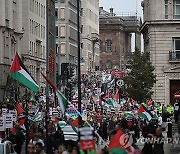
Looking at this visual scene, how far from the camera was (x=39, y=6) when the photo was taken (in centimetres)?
9619

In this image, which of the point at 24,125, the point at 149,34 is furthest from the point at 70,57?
the point at 24,125

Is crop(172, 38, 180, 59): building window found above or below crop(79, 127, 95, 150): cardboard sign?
above

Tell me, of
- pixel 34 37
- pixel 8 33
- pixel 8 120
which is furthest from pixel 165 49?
pixel 8 120

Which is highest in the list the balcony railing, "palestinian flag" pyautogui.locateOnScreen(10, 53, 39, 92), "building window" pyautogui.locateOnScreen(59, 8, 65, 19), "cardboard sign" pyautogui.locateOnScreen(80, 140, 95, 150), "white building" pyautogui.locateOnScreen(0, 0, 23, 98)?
"building window" pyautogui.locateOnScreen(59, 8, 65, 19)

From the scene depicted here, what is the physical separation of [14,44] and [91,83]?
23.4 meters

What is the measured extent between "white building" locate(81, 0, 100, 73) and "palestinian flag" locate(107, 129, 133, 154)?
117 metres

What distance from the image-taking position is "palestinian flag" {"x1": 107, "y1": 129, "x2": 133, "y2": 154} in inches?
647

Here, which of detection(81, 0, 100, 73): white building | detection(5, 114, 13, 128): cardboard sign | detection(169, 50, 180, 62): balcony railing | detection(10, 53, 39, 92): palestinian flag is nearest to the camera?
detection(10, 53, 39, 92): palestinian flag

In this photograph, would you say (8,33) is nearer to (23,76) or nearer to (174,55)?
(174,55)

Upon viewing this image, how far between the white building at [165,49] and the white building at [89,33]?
7145 cm

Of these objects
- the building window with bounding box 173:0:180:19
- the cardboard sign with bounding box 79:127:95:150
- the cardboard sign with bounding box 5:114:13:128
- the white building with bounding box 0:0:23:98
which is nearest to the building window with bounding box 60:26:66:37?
the white building with bounding box 0:0:23:98

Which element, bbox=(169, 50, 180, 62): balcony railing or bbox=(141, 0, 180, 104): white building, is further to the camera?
bbox=(169, 50, 180, 62): balcony railing

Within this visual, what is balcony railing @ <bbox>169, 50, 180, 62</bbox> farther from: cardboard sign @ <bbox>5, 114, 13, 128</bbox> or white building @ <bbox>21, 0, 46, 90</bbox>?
cardboard sign @ <bbox>5, 114, 13, 128</bbox>

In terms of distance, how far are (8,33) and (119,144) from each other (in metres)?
57.4
